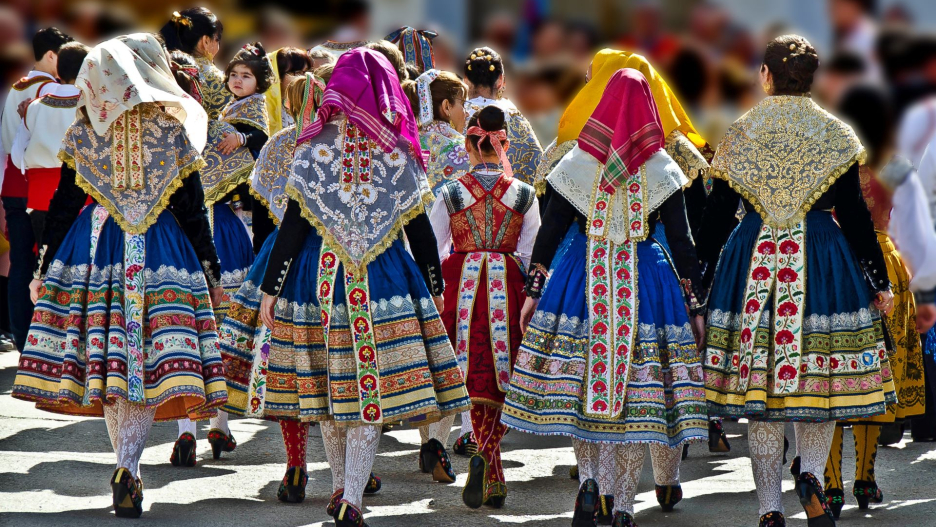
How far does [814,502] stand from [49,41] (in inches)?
213

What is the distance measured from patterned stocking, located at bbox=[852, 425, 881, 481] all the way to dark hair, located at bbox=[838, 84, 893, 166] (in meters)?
1.24

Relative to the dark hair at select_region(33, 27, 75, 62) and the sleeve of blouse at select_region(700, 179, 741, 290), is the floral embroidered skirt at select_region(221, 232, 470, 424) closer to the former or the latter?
the sleeve of blouse at select_region(700, 179, 741, 290)

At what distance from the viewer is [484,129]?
19.2ft

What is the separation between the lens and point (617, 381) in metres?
5.10

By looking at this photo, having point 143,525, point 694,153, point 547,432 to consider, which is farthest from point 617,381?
point 143,525

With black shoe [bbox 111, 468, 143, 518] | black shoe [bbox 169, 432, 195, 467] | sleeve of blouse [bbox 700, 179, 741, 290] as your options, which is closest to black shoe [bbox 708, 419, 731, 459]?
sleeve of blouse [bbox 700, 179, 741, 290]

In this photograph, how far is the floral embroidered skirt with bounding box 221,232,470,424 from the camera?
5109 mm

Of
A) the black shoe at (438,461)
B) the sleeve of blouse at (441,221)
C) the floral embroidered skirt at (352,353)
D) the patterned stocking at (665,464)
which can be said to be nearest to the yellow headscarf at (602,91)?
the sleeve of blouse at (441,221)

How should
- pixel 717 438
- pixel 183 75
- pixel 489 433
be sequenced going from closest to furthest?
pixel 489 433 < pixel 183 75 < pixel 717 438

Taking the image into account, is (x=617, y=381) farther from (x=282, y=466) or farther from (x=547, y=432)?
(x=282, y=466)

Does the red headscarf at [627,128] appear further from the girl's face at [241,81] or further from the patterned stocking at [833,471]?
the girl's face at [241,81]

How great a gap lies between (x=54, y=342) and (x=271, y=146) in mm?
1514

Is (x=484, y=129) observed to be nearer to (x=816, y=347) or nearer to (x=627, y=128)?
(x=627, y=128)

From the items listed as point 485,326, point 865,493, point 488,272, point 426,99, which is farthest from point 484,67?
point 865,493
